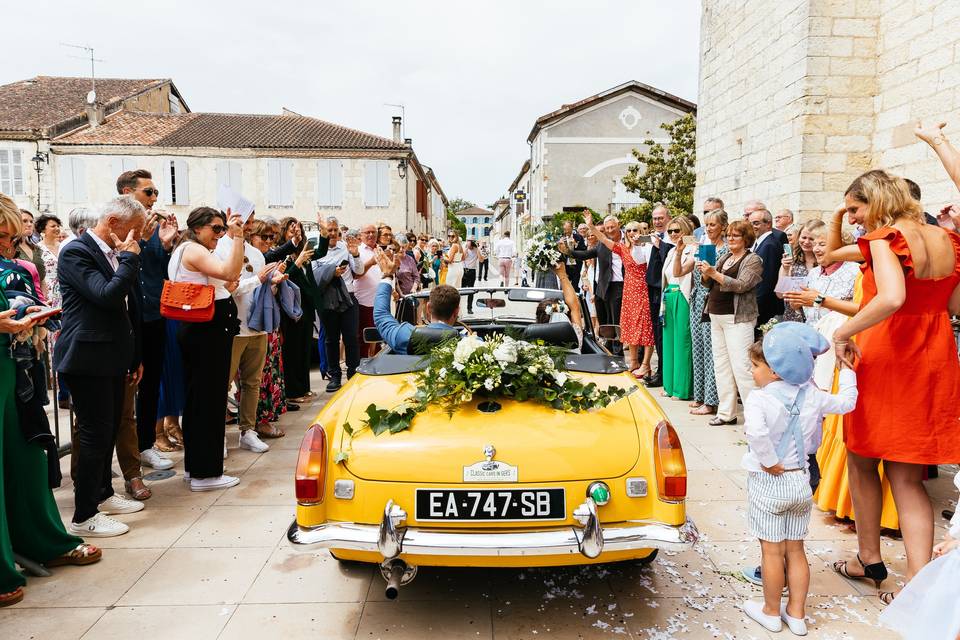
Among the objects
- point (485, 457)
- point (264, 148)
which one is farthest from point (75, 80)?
point (485, 457)

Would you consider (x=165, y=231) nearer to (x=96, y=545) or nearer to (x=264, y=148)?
(x=96, y=545)

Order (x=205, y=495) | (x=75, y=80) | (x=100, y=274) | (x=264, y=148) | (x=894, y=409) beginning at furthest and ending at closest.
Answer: (x=75, y=80) → (x=264, y=148) → (x=205, y=495) → (x=100, y=274) → (x=894, y=409)

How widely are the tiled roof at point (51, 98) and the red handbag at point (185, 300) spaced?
1407 inches

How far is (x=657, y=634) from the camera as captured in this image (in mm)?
3098

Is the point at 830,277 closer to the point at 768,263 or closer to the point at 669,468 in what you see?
the point at 768,263

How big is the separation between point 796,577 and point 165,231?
5211 millimetres

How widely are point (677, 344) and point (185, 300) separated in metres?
5.55

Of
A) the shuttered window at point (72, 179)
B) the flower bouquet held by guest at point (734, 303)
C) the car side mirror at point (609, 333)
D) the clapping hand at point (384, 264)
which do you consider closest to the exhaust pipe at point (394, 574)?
the car side mirror at point (609, 333)

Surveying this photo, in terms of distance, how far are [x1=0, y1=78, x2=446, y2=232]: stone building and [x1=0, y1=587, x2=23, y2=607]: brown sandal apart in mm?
31779

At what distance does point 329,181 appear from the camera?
112 feet

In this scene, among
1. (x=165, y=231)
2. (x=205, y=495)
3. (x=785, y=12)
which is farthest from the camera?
(x=785, y=12)

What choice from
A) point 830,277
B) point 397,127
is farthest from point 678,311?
point 397,127

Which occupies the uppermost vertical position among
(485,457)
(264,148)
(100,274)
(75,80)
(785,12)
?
(75,80)

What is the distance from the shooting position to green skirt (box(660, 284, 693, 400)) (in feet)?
25.7
